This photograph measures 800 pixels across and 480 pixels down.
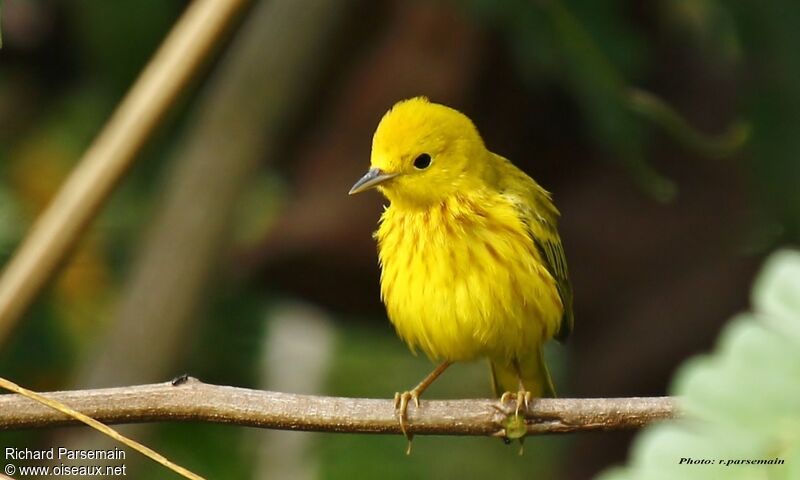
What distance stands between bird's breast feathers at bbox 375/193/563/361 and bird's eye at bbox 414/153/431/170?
119 millimetres

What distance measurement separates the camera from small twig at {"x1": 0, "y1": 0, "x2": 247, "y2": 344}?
2.61m

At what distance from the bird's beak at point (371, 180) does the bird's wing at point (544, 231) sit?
1.32 ft

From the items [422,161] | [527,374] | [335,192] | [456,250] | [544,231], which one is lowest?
[527,374]

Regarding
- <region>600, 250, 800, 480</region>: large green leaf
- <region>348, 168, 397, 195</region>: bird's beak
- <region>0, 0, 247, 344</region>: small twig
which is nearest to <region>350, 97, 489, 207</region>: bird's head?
<region>348, 168, 397, 195</region>: bird's beak

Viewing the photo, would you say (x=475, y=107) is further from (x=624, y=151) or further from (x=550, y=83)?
(x=624, y=151)

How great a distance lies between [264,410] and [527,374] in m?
1.61

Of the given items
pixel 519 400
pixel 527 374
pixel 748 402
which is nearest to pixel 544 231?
pixel 527 374

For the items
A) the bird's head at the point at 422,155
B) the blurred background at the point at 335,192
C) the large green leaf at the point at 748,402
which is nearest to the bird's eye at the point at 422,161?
the bird's head at the point at 422,155

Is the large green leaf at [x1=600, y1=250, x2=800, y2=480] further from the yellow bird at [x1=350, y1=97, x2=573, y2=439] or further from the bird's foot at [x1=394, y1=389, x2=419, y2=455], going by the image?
the yellow bird at [x1=350, y1=97, x2=573, y2=439]

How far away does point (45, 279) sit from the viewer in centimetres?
270

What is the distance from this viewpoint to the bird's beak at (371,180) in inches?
133

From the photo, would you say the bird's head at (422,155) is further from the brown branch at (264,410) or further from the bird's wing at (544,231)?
the brown branch at (264,410)

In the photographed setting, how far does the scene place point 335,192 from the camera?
5.41 metres

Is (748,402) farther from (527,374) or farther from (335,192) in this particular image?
(335,192)
